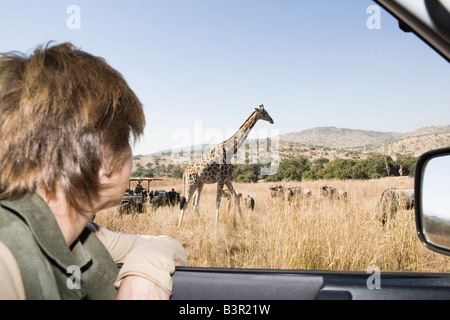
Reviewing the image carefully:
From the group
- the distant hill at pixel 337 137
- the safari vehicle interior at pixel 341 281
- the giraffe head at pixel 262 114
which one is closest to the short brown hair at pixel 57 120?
the safari vehicle interior at pixel 341 281

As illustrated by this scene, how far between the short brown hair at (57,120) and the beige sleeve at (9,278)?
167mm

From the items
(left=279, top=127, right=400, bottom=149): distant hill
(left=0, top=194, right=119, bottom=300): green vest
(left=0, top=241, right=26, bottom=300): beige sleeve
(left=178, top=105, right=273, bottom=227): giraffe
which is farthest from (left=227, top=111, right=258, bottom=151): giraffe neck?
(left=279, top=127, right=400, bottom=149): distant hill

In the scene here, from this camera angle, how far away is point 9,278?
2.21 ft

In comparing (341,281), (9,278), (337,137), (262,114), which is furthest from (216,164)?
(337,137)

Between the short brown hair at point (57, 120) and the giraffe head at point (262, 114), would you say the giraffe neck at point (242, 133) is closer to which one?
the giraffe head at point (262, 114)

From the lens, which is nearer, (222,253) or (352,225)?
(352,225)

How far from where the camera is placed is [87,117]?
0.85 meters

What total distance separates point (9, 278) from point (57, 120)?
0.35 meters

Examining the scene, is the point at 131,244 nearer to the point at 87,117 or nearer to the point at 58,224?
the point at 58,224

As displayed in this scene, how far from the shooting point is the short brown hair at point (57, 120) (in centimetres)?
80

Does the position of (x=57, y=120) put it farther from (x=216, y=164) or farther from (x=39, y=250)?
(x=216, y=164)
